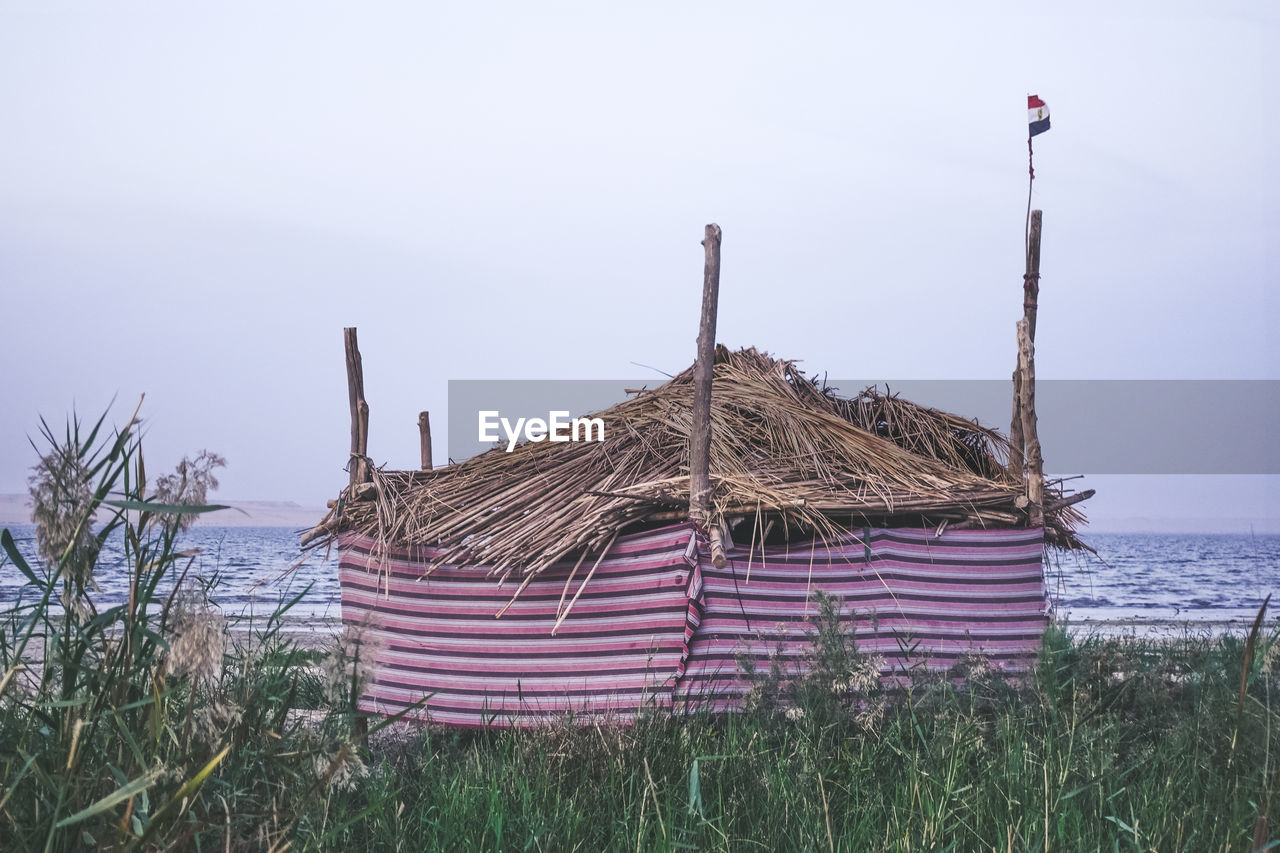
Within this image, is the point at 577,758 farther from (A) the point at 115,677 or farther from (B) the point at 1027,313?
(B) the point at 1027,313

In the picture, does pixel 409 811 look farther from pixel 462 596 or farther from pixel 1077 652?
pixel 1077 652

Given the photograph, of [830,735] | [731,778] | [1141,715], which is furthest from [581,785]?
[1141,715]

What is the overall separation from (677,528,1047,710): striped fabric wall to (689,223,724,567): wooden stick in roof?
385 millimetres

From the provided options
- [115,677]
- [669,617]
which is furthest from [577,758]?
[115,677]

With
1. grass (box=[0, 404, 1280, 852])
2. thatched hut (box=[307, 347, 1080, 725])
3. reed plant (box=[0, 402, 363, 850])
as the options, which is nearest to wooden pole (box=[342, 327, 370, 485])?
thatched hut (box=[307, 347, 1080, 725])

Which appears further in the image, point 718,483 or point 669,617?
point 718,483

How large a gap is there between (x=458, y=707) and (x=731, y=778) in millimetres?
2528

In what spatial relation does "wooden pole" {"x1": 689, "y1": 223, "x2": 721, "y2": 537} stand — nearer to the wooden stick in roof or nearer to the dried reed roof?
the wooden stick in roof

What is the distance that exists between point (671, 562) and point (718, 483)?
60 cm

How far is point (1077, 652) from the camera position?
263 inches

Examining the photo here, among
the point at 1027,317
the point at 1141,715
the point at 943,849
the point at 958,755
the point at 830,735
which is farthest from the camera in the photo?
the point at 1027,317

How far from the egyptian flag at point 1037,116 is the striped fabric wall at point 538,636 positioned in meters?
4.67

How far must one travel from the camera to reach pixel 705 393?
20.5ft

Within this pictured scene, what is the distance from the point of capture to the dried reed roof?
241 inches
